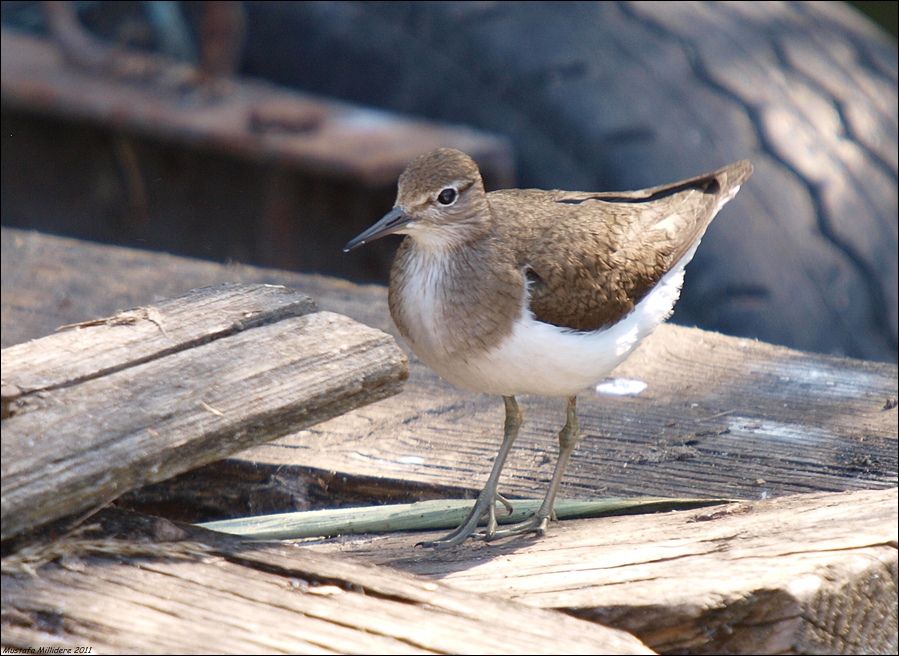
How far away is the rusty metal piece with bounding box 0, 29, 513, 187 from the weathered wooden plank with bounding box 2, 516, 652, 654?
364 cm

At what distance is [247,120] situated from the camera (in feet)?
19.5

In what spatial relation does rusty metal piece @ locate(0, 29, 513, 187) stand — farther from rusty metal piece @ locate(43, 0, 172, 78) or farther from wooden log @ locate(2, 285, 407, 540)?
wooden log @ locate(2, 285, 407, 540)

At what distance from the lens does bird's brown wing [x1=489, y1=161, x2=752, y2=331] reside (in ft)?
9.77

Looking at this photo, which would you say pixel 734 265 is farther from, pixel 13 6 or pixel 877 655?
pixel 13 6

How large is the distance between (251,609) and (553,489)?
1.12m

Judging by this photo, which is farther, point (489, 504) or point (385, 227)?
point (385, 227)

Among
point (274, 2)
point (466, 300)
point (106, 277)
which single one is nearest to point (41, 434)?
point (466, 300)

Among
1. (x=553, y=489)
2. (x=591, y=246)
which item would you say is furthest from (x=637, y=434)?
(x=591, y=246)

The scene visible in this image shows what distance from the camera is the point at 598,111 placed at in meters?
5.10

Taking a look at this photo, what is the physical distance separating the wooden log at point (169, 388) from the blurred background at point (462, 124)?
2.73 m

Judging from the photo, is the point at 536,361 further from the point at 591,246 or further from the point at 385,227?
the point at 385,227

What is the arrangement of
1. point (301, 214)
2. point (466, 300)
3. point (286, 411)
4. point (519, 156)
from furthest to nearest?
point (301, 214)
point (519, 156)
point (466, 300)
point (286, 411)

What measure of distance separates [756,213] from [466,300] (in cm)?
232

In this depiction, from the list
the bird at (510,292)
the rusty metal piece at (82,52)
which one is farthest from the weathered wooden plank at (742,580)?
the rusty metal piece at (82,52)
